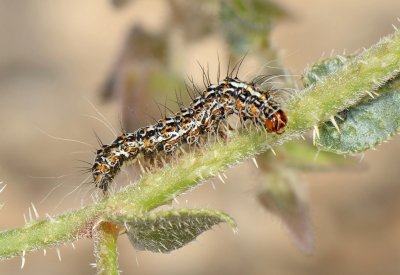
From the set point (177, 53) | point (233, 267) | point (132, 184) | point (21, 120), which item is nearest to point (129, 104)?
point (177, 53)

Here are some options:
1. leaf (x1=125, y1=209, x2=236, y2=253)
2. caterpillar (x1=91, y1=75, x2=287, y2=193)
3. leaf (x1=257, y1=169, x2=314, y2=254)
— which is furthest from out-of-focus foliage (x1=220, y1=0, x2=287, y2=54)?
leaf (x1=125, y1=209, x2=236, y2=253)

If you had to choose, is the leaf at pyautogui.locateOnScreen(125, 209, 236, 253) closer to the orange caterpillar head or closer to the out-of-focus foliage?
the orange caterpillar head

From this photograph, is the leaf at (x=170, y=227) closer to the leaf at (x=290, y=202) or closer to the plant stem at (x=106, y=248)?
the plant stem at (x=106, y=248)

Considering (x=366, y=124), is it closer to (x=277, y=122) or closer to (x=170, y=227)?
(x=277, y=122)

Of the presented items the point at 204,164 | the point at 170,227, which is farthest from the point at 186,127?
the point at 170,227

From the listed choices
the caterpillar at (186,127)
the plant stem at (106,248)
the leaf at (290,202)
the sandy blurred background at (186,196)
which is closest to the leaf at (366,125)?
the caterpillar at (186,127)

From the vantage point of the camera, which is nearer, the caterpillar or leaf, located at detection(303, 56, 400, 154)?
leaf, located at detection(303, 56, 400, 154)
